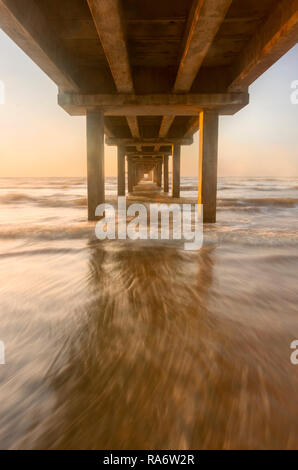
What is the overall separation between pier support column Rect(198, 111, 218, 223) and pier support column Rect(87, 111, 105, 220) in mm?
2548

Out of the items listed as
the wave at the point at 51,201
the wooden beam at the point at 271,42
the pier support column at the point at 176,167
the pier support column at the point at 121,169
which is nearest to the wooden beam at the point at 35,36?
the wooden beam at the point at 271,42

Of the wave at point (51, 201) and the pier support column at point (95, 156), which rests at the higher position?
the pier support column at point (95, 156)

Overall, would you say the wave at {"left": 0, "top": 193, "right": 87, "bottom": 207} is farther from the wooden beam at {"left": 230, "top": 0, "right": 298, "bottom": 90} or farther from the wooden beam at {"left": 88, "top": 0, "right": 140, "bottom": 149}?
the wooden beam at {"left": 230, "top": 0, "right": 298, "bottom": 90}

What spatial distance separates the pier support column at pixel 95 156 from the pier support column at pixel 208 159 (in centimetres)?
255

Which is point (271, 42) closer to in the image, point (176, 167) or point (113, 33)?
point (113, 33)

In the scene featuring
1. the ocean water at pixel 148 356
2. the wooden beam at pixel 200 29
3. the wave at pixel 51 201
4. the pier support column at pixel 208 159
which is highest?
the wooden beam at pixel 200 29

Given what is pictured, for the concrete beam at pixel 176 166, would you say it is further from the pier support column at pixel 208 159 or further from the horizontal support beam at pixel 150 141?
the pier support column at pixel 208 159

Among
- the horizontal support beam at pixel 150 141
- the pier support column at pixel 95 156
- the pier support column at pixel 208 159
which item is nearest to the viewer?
the pier support column at pixel 208 159

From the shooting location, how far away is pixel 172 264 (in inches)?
142

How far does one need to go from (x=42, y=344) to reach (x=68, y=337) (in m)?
0.17

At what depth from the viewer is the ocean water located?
3.83ft

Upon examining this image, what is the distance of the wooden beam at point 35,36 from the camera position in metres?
3.37

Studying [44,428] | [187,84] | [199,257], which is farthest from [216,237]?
[44,428]

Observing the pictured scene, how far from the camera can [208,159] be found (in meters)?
6.78
